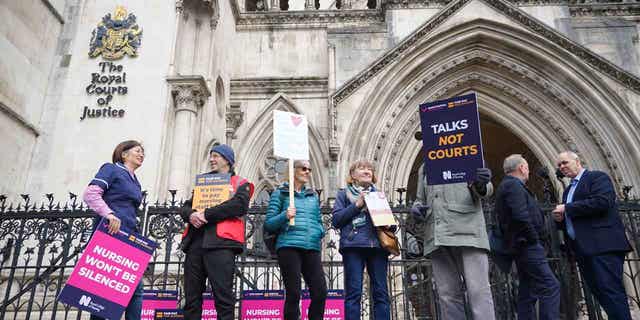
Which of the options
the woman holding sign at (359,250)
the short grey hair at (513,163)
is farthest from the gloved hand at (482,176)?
the woman holding sign at (359,250)

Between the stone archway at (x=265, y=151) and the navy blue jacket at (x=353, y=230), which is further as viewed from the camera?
the stone archway at (x=265, y=151)

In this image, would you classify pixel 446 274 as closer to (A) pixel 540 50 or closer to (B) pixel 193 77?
(B) pixel 193 77

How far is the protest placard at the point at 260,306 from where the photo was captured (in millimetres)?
5766

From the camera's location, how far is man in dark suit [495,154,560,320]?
15.0 ft

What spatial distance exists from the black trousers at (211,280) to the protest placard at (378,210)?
1.42 meters

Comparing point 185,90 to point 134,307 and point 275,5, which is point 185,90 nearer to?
point 134,307

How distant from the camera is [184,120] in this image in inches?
388

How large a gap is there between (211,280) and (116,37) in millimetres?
7937

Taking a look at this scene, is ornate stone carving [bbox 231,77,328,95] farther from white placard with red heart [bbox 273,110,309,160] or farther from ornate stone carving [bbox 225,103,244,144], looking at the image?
white placard with red heart [bbox 273,110,309,160]

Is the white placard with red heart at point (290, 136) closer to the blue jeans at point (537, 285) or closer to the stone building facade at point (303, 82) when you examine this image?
the blue jeans at point (537, 285)

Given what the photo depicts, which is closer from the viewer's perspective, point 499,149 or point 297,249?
point 297,249

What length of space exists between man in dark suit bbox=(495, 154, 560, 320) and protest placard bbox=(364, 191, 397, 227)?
46.1 inches

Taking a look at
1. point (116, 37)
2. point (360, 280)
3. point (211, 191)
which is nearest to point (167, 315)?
point (211, 191)

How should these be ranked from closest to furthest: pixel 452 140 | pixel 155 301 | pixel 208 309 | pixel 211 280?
pixel 211 280 < pixel 452 140 < pixel 208 309 < pixel 155 301
